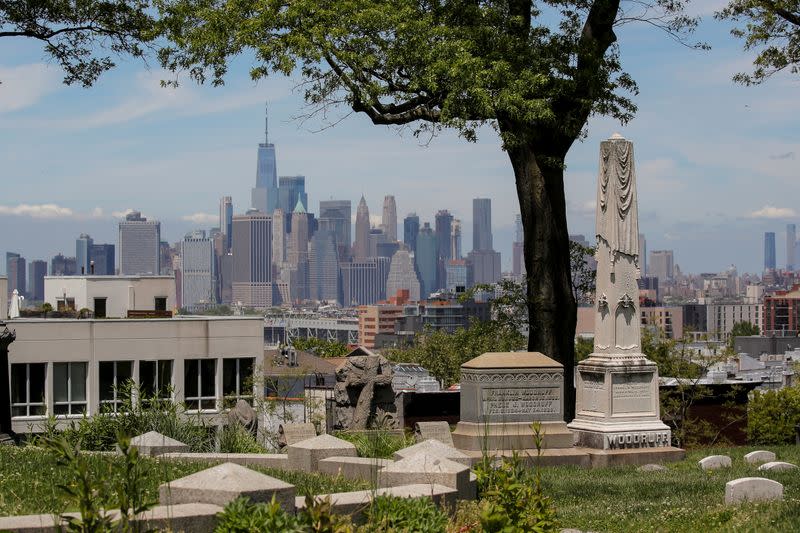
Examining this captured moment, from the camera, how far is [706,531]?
461 inches

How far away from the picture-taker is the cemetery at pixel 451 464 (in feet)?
29.3

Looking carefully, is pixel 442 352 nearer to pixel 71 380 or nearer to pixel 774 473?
pixel 71 380

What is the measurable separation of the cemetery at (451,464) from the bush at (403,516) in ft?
0.06

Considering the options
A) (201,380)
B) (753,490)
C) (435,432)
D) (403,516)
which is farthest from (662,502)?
(201,380)

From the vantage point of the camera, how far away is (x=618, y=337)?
22.0m

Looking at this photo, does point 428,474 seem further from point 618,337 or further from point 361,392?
point 361,392

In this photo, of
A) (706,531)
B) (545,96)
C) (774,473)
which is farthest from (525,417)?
(706,531)

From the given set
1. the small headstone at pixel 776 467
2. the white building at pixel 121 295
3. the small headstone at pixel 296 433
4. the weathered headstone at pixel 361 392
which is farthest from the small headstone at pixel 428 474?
the white building at pixel 121 295

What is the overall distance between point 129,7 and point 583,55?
9.17 meters

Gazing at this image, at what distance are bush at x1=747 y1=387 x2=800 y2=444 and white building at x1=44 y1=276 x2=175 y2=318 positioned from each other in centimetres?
4600

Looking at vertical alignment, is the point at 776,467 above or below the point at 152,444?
below

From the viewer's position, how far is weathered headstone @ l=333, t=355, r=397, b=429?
26.4m

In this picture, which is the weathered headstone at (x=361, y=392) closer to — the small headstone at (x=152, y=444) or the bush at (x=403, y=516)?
the small headstone at (x=152, y=444)

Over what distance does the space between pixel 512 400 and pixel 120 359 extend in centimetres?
3614
